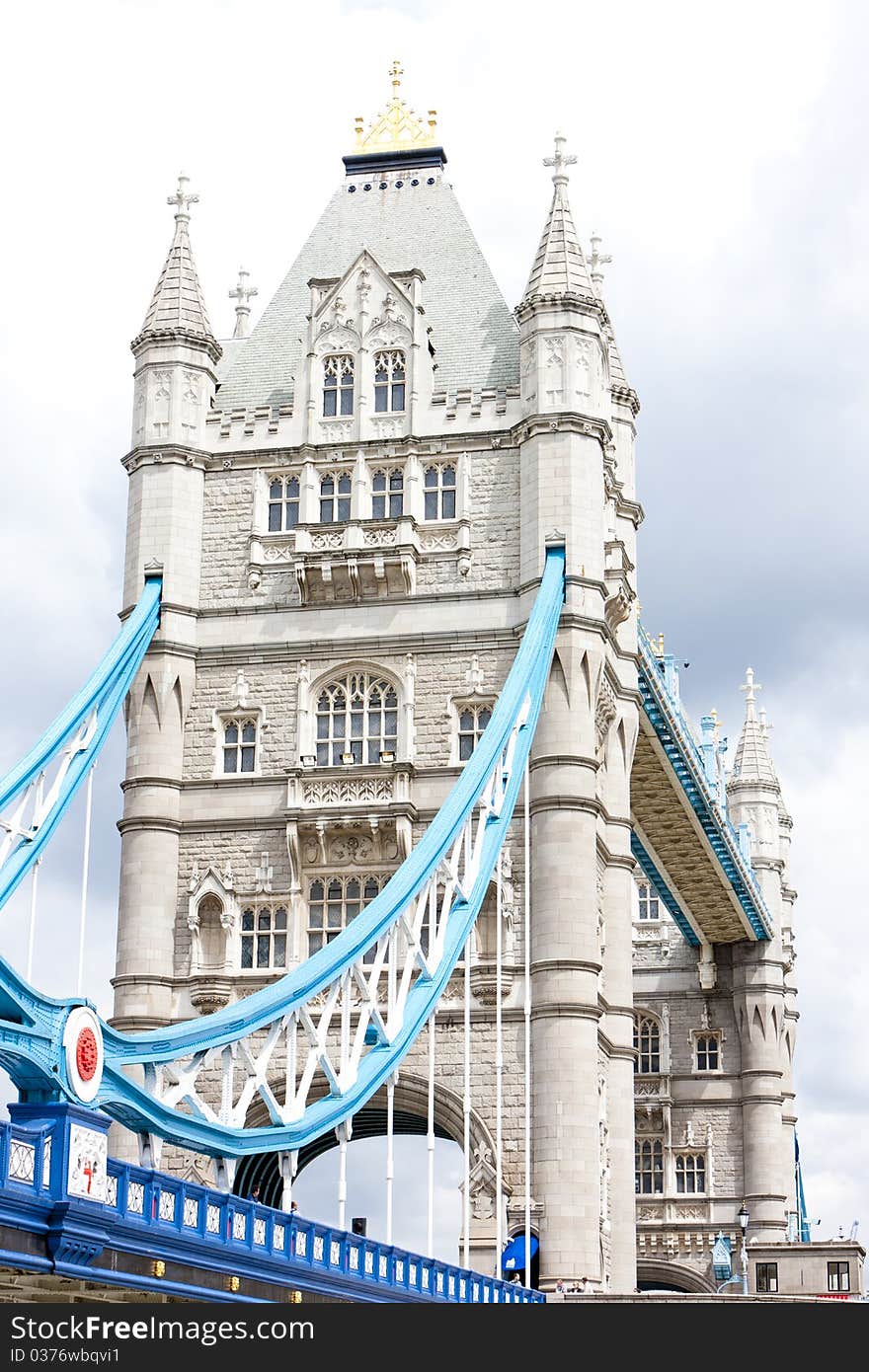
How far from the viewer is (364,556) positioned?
3872 cm

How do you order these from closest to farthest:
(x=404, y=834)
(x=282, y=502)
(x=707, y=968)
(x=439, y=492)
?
(x=404, y=834)
(x=439, y=492)
(x=282, y=502)
(x=707, y=968)

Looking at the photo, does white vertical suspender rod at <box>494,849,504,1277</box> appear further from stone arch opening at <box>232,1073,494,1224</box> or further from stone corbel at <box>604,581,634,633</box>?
stone corbel at <box>604,581,634,633</box>

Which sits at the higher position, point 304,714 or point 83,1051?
point 304,714

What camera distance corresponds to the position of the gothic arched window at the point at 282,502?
131ft

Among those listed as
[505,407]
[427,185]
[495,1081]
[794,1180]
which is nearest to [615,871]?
[495,1081]

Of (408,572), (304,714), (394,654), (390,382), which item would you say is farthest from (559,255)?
(304,714)

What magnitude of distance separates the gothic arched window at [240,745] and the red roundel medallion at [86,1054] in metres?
20.2

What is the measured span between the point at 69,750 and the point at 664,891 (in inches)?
1051

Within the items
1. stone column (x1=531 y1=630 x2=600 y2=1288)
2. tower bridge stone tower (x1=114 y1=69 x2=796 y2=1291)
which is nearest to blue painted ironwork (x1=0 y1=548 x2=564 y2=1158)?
stone column (x1=531 y1=630 x2=600 y2=1288)

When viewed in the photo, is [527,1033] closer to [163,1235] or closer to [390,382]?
[390,382]

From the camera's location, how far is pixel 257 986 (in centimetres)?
3709

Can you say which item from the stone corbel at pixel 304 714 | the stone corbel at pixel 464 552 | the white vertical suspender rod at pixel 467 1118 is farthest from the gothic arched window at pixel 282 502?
the white vertical suspender rod at pixel 467 1118
